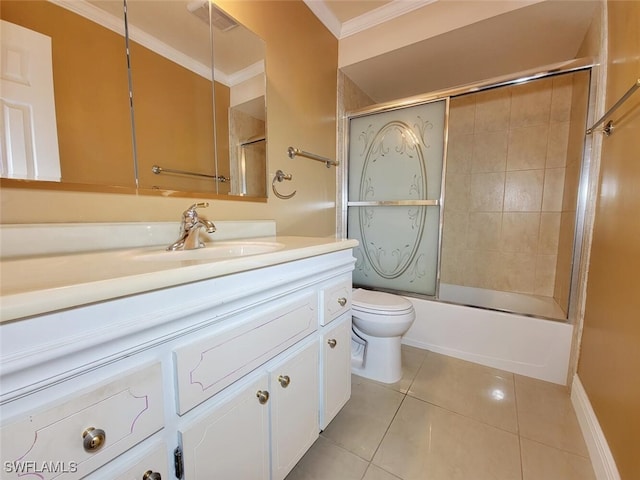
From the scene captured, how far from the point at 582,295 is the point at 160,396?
1881mm

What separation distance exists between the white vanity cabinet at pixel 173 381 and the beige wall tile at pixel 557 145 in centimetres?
232

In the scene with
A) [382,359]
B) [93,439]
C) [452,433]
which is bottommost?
[452,433]

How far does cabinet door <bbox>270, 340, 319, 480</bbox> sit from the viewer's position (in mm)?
779

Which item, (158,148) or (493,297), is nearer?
(158,148)

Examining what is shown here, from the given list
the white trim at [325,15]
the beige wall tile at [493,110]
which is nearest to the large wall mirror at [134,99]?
the white trim at [325,15]

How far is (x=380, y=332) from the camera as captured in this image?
1494 millimetres

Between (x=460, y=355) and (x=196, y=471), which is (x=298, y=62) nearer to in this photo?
(x=196, y=471)

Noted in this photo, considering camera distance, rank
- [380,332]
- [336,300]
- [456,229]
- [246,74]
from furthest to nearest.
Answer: [456,229]
[380,332]
[246,74]
[336,300]

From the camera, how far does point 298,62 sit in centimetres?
163

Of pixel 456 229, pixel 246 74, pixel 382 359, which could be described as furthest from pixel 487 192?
pixel 246 74

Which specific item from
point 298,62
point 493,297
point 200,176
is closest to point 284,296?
point 200,176

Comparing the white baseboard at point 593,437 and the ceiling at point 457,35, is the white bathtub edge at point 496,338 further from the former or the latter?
the ceiling at point 457,35

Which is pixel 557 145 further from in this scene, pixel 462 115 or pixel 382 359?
pixel 382 359

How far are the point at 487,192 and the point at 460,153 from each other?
0.44 m
